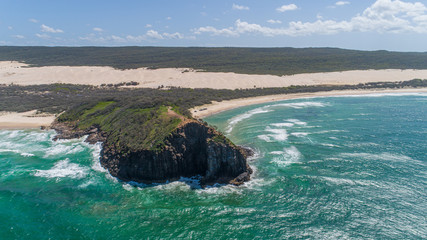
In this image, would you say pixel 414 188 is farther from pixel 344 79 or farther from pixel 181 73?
pixel 181 73

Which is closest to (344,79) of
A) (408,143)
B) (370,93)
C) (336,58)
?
(370,93)

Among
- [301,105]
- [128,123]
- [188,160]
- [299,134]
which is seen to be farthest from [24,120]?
[301,105]

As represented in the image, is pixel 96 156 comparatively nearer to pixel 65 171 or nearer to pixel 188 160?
pixel 65 171

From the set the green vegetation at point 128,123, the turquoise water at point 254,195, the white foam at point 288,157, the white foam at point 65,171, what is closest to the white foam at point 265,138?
the turquoise water at point 254,195

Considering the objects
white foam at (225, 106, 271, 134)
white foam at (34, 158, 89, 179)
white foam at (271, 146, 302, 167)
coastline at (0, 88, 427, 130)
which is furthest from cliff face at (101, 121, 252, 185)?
white foam at (225, 106, 271, 134)

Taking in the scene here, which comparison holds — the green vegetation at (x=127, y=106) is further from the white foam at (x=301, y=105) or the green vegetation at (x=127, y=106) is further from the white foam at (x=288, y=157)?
the white foam at (x=301, y=105)
